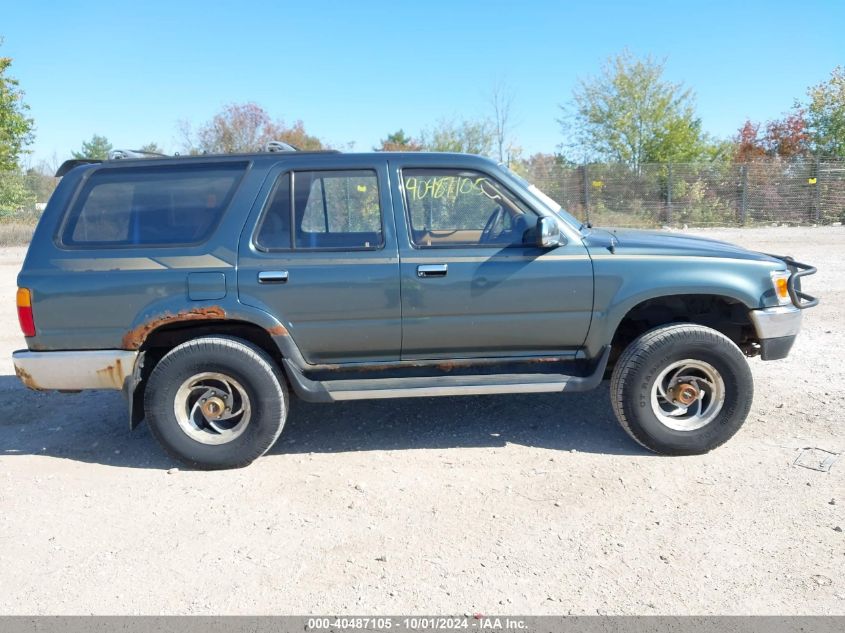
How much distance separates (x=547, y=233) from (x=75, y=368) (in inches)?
118

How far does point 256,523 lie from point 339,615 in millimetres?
969

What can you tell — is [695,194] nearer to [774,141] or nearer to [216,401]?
[774,141]

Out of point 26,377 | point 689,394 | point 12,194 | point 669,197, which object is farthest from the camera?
point 669,197

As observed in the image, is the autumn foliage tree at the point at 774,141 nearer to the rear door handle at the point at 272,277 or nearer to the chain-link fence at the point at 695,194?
the chain-link fence at the point at 695,194

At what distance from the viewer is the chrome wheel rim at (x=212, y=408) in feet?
13.7

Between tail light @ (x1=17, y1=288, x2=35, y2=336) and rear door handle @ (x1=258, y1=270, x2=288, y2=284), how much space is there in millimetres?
1408

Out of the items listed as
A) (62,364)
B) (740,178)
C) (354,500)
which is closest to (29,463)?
(62,364)

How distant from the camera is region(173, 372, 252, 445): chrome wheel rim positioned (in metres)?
4.16

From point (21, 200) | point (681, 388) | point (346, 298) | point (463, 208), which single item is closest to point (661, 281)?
point (681, 388)

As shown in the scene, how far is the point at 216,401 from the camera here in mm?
4172

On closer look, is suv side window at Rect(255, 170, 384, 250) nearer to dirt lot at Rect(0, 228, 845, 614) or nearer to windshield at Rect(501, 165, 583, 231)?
windshield at Rect(501, 165, 583, 231)

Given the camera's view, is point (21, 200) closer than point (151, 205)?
No

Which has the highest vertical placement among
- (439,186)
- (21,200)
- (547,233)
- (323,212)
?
(21,200)

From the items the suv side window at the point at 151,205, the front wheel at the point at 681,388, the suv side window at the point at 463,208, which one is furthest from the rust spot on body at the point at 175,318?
the front wheel at the point at 681,388
